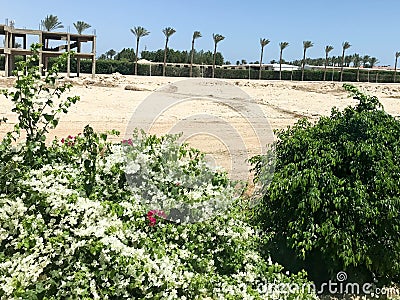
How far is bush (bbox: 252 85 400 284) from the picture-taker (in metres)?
4.45

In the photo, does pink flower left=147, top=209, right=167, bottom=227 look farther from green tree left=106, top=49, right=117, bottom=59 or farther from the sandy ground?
green tree left=106, top=49, right=117, bottom=59

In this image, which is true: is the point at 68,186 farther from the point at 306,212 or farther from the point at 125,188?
the point at 306,212

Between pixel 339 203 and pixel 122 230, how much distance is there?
77.2 inches

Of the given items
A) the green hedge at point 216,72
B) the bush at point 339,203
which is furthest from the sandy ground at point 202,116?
the green hedge at point 216,72

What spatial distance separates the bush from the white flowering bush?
0.36 m

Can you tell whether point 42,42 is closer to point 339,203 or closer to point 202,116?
point 202,116

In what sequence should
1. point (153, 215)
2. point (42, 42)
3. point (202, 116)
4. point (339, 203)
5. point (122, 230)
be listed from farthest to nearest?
point (42, 42) → point (202, 116) → point (339, 203) → point (153, 215) → point (122, 230)

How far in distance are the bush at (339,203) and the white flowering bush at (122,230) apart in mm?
363

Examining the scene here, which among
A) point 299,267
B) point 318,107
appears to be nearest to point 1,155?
point 299,267

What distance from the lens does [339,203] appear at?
4.44m

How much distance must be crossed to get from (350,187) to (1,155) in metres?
3.15

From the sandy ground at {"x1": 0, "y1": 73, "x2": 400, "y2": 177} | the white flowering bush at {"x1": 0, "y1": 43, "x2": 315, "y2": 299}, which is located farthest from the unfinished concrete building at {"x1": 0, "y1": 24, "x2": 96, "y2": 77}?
the white flowering bush at {"x1": 0, "y1": 43, "x2": 315, "y2": 299}

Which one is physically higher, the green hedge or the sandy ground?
the green hedge

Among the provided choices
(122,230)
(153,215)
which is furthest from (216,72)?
(122,230)
